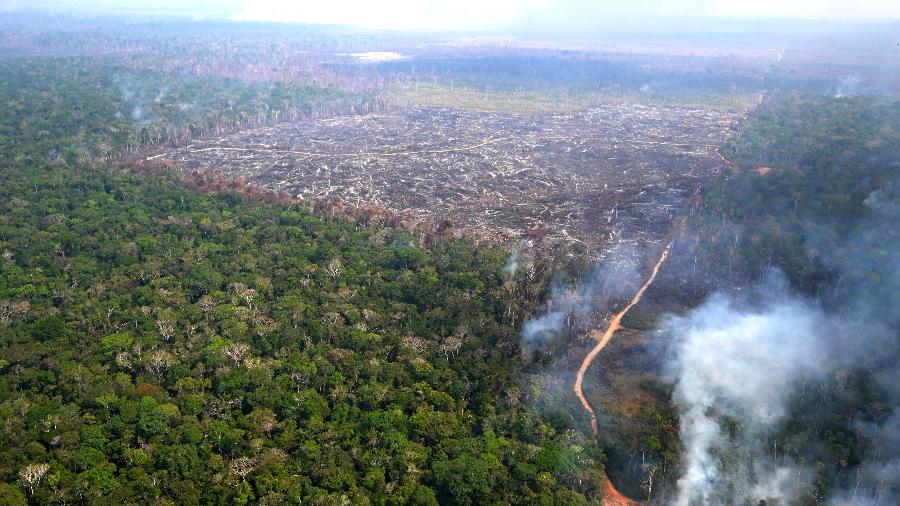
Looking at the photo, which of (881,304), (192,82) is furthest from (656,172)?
(192,82)

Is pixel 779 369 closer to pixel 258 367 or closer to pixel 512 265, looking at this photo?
pixel 512 265

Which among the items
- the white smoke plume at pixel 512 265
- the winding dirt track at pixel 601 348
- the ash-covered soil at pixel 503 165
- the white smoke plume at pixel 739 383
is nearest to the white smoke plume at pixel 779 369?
the white smoke plume at pixel 739 383

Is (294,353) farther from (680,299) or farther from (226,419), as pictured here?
(680,299)

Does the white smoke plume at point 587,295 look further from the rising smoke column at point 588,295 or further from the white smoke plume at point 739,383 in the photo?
the white smoke plume at point 739,383

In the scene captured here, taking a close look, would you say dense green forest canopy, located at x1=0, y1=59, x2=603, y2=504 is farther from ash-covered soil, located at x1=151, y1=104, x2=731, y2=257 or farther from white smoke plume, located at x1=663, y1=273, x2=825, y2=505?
ash-covered soil, located at x1=151, y1=104, x2=731, y2=257

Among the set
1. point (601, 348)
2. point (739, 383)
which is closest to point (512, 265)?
point (601, 348)
